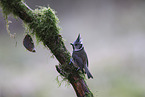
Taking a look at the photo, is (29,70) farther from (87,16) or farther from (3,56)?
(87,16)

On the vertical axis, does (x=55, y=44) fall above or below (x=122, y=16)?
below

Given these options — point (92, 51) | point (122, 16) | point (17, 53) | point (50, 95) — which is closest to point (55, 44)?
point (50, 95)

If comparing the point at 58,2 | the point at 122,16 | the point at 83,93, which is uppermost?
the point at 58,2

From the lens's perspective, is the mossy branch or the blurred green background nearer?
the mossy branch

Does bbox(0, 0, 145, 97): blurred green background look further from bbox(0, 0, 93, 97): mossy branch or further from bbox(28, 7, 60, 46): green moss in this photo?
bbox(28, 7, 60, 46): green moss

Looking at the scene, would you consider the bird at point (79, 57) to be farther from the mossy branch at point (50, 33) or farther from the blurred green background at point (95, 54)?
the blurred green background at point (95, 54)

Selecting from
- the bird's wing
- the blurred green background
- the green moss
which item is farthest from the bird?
the blurred green background

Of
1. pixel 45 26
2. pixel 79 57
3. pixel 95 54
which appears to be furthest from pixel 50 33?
pixel 95 54
